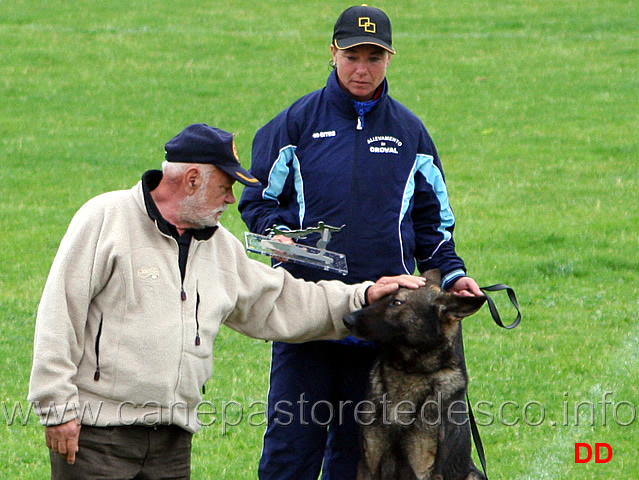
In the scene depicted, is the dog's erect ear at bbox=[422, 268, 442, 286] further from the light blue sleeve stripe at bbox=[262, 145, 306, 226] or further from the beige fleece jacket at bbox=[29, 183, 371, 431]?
the beige fleece jacket at bbox=[29, 183, 371, 431]

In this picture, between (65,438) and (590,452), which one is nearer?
(65,438)

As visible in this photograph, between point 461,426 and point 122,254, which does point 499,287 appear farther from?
point 122,254

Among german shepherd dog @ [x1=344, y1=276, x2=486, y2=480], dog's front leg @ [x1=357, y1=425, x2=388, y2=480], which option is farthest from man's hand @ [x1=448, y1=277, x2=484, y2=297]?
dog's front leg @ [x1=357, y1=425, x2=388, y2=480]

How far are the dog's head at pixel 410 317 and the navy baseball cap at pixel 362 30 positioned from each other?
1.09 m

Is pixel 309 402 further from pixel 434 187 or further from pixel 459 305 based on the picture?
pixel 434 187

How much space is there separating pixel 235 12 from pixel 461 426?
63.3ft

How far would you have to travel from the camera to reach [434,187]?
4.96m

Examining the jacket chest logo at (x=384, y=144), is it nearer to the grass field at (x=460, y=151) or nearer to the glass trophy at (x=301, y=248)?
the glass trophy at (x=301, y=248)

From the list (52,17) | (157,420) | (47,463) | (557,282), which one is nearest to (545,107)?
(557,282)

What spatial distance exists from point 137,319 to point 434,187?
1.57 metres

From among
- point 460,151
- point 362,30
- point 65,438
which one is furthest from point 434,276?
point 460,151

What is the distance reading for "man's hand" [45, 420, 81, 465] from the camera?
13.2ft

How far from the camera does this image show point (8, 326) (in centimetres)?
841

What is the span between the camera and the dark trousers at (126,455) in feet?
13.8
